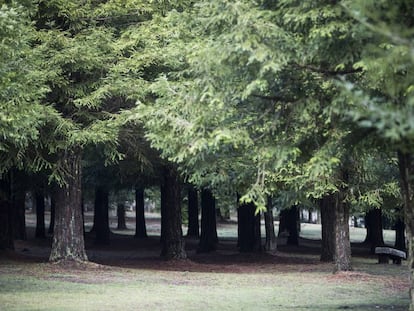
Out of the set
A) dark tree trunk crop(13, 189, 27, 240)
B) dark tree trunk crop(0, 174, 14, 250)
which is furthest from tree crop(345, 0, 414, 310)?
dark tree trunk crop(13, 189, 27, 240)

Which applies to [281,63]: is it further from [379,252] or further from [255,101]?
[379,252]

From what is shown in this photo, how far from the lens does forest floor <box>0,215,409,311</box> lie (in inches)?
536

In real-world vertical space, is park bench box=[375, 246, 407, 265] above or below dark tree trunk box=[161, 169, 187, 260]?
below

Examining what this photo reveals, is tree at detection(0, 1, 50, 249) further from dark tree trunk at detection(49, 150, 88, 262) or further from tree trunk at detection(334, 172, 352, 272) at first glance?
tree trunk at detection(334, 172, 352, 272)

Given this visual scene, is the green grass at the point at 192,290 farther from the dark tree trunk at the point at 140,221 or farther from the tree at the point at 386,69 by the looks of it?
the dark tree trunk at the point at 140,221

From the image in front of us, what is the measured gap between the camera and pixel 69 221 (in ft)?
68.9

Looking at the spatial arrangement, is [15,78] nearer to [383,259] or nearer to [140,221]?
[383,259]

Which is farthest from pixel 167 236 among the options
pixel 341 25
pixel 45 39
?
pixel 341 25

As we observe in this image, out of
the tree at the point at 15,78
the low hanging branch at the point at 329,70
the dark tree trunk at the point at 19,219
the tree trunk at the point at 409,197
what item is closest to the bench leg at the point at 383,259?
the tree at the point at 15,78

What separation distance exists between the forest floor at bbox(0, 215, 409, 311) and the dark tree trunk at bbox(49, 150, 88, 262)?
536 millimetres

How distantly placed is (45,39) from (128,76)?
8.04 feet

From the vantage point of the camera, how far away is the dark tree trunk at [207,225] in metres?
31.8

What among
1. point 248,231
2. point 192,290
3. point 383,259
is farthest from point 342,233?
point 248,231

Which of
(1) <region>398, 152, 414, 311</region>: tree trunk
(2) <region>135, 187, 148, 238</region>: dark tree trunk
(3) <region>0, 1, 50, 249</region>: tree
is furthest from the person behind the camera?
(2) <region>135, 187, 148, 238</region>: dark tree trunk
